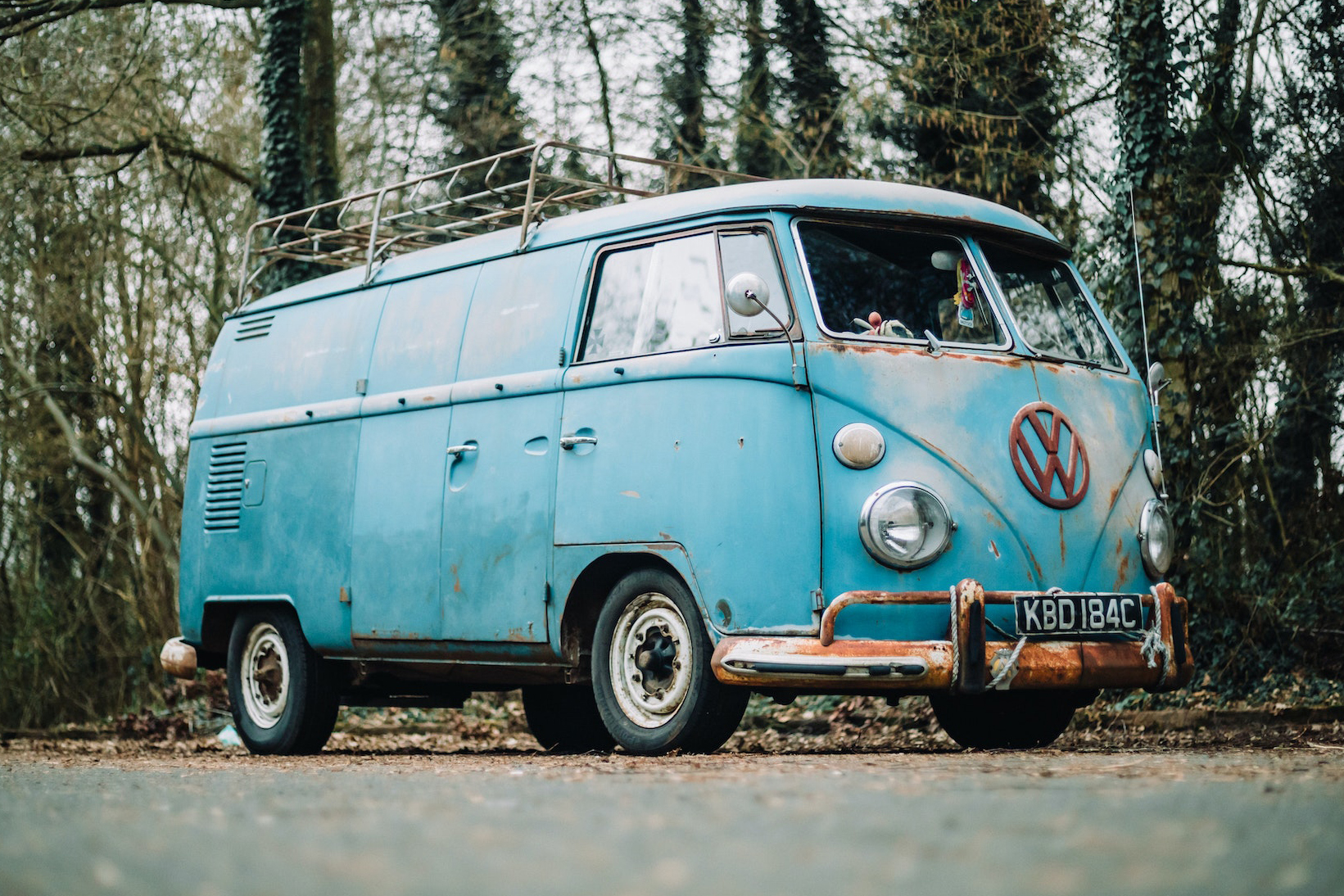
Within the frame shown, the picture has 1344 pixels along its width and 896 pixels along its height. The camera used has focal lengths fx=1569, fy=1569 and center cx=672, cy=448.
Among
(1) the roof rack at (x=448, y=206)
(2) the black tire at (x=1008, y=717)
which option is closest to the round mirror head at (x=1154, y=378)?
(2) the black tire at (x=1008, y=717)

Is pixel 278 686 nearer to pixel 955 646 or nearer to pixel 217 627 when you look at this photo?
pixel 217 627

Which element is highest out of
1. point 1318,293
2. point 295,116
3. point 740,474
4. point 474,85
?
point 474,85

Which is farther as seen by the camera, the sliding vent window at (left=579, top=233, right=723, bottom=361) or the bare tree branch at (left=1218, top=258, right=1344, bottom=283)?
the bare tree branch at (left=1218, top=258, right=1344, bottom=283)

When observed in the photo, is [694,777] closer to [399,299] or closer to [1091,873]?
[1091,873]

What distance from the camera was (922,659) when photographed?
613cm

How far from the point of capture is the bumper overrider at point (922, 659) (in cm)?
607

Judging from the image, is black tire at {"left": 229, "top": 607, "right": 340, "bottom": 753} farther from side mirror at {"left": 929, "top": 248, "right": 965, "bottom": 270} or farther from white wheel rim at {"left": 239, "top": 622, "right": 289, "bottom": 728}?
side mirror at {"left": 929, "top": 248, "right": 965, "bottom": 270}

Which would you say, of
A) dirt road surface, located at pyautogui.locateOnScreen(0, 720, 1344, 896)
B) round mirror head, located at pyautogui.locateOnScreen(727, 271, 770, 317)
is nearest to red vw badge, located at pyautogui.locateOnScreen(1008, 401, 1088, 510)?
round mirror head, located at pyautogui.locateOnScreen(727, 271, 770, 317)

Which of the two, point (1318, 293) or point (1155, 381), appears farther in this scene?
point (1318, 293)

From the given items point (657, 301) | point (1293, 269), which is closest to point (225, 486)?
point (657, 301)

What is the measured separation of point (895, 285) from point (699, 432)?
1223mm

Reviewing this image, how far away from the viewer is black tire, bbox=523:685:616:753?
963 cm

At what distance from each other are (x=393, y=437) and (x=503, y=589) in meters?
1.33

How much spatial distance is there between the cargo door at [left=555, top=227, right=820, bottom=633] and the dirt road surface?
2.92 feet
